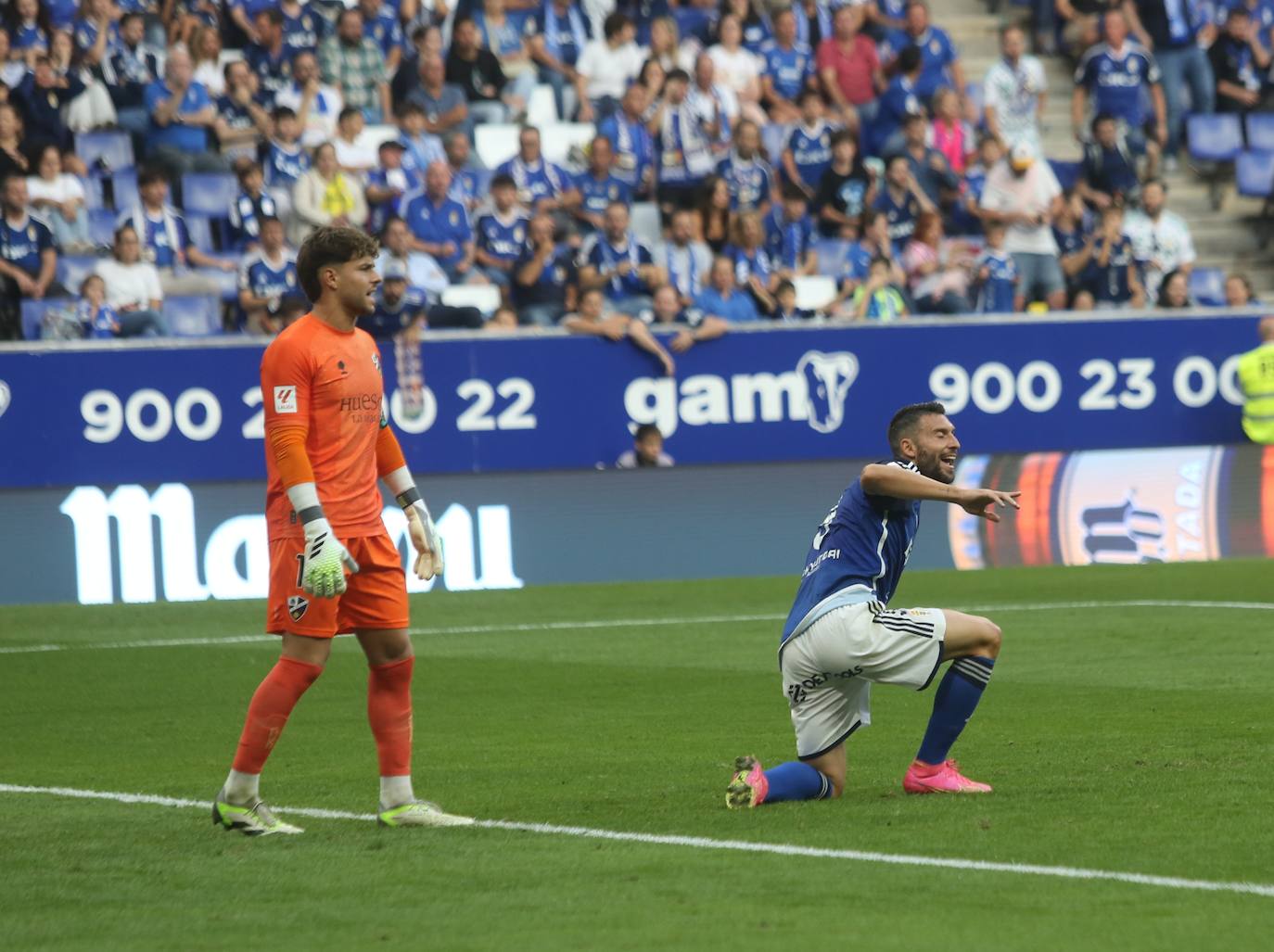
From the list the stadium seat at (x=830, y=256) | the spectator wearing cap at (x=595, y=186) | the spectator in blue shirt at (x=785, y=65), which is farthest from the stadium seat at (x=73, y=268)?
the spectator in blue shirt at (x=785, y=65)

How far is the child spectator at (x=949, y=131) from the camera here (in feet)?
74.8

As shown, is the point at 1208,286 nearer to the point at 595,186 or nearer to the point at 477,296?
the point at 595,186

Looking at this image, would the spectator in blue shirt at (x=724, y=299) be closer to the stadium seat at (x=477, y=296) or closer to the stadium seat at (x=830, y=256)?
the stadium seat at (x=830, y=256)

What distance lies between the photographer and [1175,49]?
81.3 ft

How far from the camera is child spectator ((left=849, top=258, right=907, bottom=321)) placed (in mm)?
20578

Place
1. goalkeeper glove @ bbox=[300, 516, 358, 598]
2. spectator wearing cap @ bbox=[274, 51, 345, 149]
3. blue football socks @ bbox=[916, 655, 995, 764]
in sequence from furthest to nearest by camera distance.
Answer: spectator wearing cap @ bbox=[274, 51, 345, 149] → blue football socks @ bbox=[916, 655, 995, 764] → goalkeeper glove @ bbox=[300, 516, 358, 598]

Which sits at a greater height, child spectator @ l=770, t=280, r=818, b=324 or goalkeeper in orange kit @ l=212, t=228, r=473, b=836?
child spectator @ l=770, t=280, r=818, b=324

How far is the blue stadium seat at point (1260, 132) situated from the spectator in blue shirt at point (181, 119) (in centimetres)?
1202

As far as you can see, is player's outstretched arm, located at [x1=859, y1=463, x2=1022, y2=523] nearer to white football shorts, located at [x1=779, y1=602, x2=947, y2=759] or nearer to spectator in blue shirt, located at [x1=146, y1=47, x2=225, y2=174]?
white football shorts, located at [x1=779, y1=602, x2=947, y2=759]

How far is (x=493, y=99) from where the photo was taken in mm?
21750

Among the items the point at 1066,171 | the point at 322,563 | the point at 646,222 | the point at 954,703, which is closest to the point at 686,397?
the point at 646,222

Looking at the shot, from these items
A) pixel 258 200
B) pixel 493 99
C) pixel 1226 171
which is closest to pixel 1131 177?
pixel 1226 171

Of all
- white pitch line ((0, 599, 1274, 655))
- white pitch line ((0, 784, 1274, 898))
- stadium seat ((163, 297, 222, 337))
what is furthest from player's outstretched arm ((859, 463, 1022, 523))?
stadium seat ((163, 297, 222, 337))

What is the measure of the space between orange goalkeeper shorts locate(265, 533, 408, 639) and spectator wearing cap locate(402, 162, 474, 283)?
506 inches
